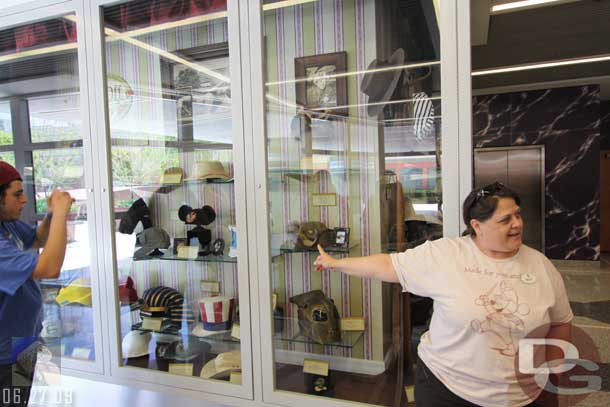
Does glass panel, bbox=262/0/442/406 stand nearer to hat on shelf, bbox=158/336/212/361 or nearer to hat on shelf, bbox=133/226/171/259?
hat on shelf, bbox=158/336/212/361

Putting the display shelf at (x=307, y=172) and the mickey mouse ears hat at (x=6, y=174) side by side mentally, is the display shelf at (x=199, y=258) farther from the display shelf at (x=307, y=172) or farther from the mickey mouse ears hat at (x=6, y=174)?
the mickey mouse ears hat at (x=6, y=174)

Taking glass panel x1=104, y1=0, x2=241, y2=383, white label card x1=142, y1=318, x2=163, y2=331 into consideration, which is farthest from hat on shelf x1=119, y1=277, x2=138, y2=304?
white label card x1=142, y1=318, x2=163, y2=331

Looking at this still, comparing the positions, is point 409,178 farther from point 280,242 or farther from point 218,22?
point 218,22

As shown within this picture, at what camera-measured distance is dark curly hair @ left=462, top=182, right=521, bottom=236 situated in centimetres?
132

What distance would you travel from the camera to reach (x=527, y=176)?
6.39 meters

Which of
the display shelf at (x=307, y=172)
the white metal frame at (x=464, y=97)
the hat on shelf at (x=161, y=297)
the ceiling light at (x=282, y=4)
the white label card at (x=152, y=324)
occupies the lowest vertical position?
the white label card at (x=152, y=324)

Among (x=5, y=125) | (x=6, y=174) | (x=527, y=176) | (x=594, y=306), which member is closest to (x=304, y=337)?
(x=6, y=174)

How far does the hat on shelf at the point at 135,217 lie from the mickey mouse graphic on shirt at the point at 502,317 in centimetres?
186

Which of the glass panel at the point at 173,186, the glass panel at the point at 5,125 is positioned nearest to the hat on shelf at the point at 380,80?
the glass panel at the point at 173,186

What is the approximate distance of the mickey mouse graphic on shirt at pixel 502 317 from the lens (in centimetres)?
123

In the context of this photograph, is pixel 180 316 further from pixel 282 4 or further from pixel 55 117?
pixel 282 4

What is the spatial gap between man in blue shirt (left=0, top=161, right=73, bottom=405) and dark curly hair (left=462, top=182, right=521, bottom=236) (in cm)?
140

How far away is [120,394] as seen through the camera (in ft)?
7.12

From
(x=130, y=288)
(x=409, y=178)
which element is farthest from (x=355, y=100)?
(x=130, y=288)
